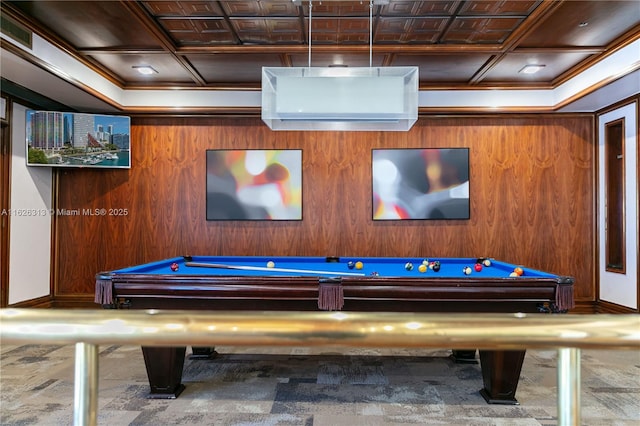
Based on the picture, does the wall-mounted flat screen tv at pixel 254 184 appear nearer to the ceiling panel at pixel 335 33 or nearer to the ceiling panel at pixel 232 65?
the ceiling panel at pixel 232 65

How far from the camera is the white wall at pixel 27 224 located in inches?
187

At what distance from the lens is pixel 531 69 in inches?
188

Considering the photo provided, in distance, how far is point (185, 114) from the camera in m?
5.49

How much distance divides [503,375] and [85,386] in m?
2.80

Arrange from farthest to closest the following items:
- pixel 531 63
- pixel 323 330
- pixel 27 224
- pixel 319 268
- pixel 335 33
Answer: pixel 27 224 < pixel 531 63 < pixel 335 33 < pixel 319 268 < pixel 323 330

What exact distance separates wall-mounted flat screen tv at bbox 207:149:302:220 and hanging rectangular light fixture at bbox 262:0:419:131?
2466 millimetres

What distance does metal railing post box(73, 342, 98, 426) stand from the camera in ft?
1.67

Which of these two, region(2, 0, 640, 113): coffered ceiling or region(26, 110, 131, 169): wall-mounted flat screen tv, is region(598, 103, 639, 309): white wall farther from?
region(26, 110, 131, 169): wall-mounted flat screen tv

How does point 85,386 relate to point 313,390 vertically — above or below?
above

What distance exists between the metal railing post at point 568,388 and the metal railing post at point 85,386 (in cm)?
54

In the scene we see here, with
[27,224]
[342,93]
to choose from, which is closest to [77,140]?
→ [27,224]

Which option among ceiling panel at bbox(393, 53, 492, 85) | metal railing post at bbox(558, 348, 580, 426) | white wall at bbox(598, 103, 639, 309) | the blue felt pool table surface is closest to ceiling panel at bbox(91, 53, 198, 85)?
the blue felt pool table surface

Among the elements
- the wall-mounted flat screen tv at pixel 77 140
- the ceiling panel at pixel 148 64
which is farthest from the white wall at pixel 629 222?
the wall-mounted flat screen tv at pixel 77 140

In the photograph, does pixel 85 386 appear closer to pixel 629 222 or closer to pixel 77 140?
pixel 77 140
